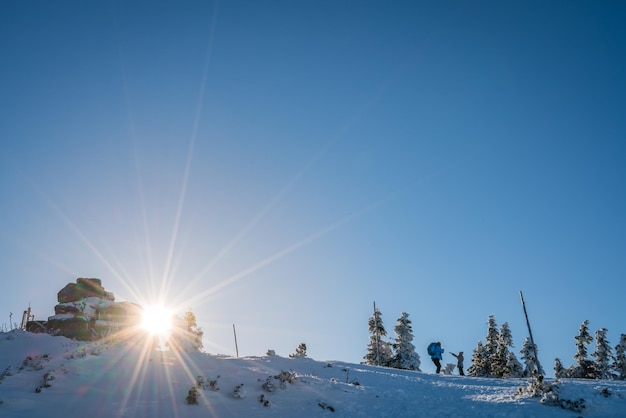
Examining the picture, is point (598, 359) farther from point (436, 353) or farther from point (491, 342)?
point (436, 353)

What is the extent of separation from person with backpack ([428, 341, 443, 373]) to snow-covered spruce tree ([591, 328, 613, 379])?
30299mm

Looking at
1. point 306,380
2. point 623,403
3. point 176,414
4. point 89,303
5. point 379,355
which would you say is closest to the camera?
point 176,414

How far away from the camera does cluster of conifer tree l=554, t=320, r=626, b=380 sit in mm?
45156

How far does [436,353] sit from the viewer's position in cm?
2834

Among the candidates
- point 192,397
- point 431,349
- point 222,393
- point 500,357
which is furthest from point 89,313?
point 500,357

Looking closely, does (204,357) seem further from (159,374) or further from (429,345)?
(429,345)

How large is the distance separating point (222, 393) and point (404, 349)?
37.7 metres

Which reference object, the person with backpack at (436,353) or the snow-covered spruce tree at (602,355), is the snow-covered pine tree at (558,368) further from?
the person with backpack at (436,353)

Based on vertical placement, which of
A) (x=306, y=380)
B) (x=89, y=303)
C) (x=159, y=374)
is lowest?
(x=306, y=380)

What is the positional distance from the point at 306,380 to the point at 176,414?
636 centimetres

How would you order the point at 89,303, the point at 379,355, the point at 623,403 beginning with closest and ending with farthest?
1. the point at 623,403
2. the point at 89,303
3. the point at 379,355

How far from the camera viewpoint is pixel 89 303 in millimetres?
34719

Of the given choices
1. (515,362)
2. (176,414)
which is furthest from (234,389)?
(515,362)

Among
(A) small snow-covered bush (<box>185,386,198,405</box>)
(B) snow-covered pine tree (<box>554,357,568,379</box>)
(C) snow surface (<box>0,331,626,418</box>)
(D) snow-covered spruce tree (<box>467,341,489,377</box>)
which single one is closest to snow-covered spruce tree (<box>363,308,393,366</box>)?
(D) snow-covered spruce tree (<box>467,341,489,377</box>)
